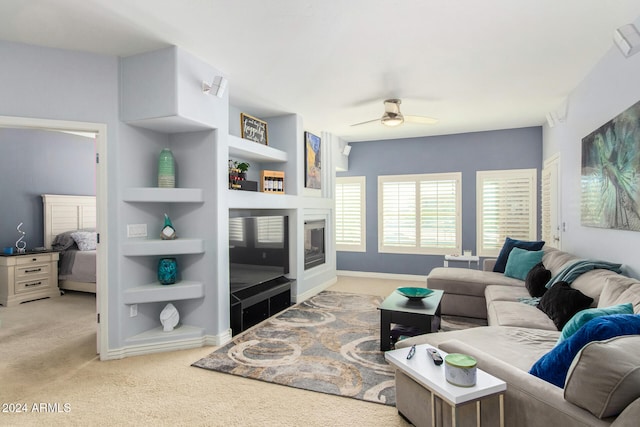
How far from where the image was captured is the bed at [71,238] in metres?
5.29

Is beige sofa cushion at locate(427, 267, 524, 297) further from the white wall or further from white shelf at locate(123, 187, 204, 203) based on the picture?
white shelf at locate(123, 187, 204, 203)

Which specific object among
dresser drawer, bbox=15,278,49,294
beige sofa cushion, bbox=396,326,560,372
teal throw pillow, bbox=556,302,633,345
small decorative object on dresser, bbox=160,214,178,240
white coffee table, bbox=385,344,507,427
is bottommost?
dresser drawer, bbox=15,278,49,294

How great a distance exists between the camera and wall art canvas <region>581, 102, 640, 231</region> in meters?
2.46

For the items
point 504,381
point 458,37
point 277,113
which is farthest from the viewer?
point 277,113

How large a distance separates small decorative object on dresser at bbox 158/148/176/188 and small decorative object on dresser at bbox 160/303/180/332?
1.16m

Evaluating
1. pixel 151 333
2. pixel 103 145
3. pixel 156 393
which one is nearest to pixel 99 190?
pixel 103 145

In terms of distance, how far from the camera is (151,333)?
3.35m

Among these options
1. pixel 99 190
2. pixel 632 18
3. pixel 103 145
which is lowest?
pixel 99 190

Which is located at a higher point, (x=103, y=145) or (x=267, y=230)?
(x=103, y=145)

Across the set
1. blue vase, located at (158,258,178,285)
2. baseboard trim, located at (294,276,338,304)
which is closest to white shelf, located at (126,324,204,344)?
blue vase, located at (158,258,178,285)

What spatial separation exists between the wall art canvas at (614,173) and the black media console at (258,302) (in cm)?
333

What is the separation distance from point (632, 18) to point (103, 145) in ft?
13.6

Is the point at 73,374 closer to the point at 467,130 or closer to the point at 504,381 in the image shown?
the point at 504,381

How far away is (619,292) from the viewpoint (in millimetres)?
2160
